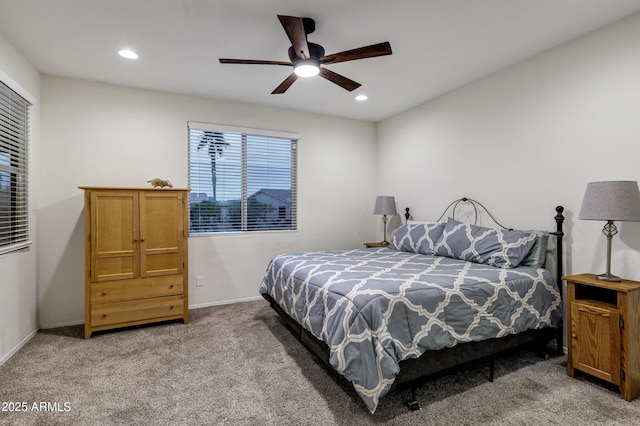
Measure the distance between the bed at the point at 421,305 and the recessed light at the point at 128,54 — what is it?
7.82 ft

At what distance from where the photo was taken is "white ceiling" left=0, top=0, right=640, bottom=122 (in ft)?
7.37

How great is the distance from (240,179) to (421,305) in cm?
308

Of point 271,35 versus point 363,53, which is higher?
point 271,35

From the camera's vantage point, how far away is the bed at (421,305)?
1.84 meters

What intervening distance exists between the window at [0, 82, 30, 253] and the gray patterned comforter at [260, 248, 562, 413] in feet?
7.82

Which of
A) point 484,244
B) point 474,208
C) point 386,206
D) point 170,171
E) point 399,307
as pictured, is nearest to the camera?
point 399,307

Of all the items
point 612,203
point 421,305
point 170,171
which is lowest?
point 421,305

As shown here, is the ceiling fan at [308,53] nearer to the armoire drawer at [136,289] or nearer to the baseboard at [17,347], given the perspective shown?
the armoire drawer at [136,289]

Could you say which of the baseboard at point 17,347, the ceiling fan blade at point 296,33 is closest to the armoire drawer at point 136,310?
the baseboard at point 17,347

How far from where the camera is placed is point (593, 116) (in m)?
2.59

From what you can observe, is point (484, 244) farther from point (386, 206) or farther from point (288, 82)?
point (288, 82)

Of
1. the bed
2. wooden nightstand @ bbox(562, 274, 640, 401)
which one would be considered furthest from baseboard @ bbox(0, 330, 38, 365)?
wooden nightstand @ bbox(562, 274, 640, 401)

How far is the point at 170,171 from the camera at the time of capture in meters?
3.88

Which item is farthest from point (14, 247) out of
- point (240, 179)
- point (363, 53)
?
point (363, 53)
